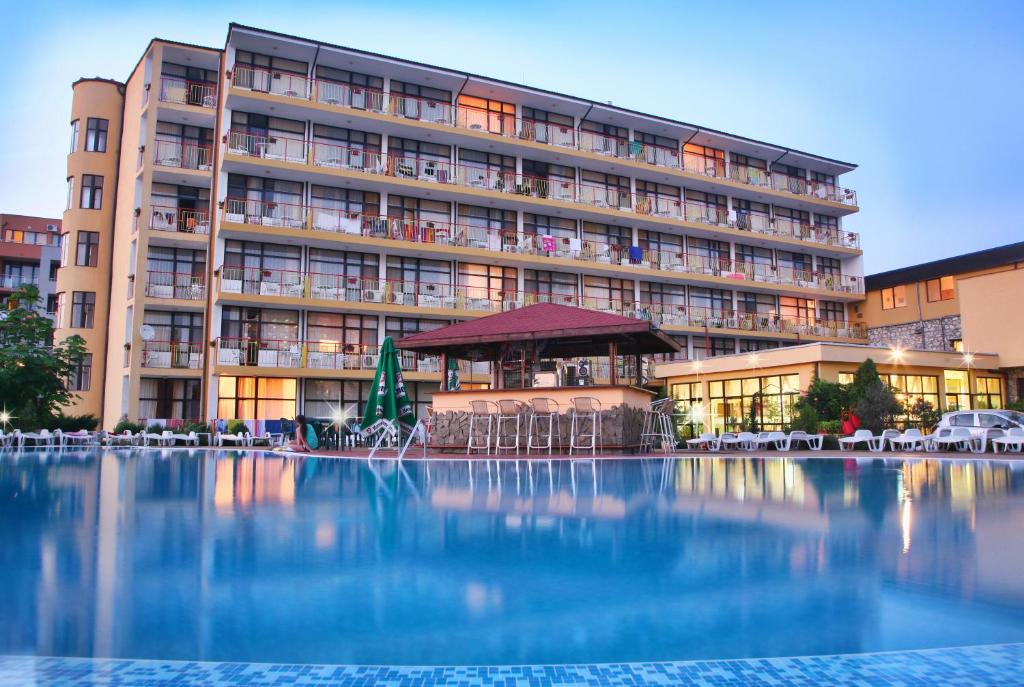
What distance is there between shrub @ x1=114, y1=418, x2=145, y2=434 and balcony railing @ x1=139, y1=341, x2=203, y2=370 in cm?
257

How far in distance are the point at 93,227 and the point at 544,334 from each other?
77.3 feet

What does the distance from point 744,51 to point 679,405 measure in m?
17.5

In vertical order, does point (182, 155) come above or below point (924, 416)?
above

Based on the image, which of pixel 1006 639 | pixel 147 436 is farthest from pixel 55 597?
pixel 147 436

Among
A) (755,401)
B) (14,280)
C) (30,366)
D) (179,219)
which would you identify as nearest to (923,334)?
(755,401)

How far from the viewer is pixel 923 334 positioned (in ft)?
122

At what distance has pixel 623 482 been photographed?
9.27 meters

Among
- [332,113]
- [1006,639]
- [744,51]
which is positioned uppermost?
[332,113]

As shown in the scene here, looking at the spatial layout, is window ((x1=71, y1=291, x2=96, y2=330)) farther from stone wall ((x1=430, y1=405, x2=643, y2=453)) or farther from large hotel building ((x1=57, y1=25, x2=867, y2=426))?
stone wall ((x1=430, y1=405, x2=643, y2=453))

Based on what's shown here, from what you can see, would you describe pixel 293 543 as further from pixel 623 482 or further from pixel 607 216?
pixel 607 216

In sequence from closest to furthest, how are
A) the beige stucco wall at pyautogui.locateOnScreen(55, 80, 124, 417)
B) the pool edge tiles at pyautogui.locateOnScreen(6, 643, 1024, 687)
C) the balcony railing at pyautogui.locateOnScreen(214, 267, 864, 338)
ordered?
1. the pool edge tiles at pyautogui.locateOnScreen(6, 643, 1024, 687)
2. the balcony railing at pyautogui.locateOnScreen(214, 267, 864, 338)
3. the beige stucco wall at pyautogui.locateOnScreen(55, 80, 124, 417)

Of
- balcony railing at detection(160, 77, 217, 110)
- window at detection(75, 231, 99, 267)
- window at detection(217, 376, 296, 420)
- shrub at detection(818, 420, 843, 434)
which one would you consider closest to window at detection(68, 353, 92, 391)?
window at detection(75, 231, 99, 267)

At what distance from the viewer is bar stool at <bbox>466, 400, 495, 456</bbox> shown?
679 inches

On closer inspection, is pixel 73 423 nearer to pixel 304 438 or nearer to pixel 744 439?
pixel 304 438
